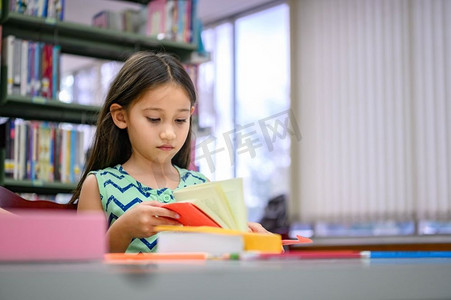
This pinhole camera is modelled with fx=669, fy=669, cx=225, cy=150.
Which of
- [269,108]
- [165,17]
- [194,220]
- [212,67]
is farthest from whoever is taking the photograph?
[212,67]

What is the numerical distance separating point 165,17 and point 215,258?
338cm

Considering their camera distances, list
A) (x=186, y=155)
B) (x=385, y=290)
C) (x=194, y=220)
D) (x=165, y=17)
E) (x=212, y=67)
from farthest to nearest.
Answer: (x=212, y=67)
(x=165, y=17)
(x=186, y=155)
(x=194, y=220)
(x=385, y=290)

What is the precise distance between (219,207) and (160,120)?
24.7 inches

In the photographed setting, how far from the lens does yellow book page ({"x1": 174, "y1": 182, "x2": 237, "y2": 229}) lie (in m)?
0.96

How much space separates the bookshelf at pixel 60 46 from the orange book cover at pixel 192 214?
245 centimetres

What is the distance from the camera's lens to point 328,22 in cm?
533

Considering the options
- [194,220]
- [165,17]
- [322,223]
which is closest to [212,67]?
[322,223]

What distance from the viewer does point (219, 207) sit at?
0.96 meters

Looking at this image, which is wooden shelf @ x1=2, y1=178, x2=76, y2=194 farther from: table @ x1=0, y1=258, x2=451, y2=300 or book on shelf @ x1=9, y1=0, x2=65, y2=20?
table @ x1=0, y1=258, x2=451, y2=300

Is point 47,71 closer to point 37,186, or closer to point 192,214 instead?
point 37,186

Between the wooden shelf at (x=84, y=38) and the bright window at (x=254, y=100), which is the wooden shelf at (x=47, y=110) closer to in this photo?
the wooden shelf at (x=84, y=38)

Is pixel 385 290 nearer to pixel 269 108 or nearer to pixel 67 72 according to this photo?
pixel 269 108

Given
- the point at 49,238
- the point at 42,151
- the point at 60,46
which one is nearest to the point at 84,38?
the point at 60,46

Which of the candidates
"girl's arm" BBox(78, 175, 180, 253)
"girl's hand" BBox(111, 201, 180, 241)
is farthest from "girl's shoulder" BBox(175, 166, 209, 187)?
"girl's hand" BBox(111, 201, 180, 241)
